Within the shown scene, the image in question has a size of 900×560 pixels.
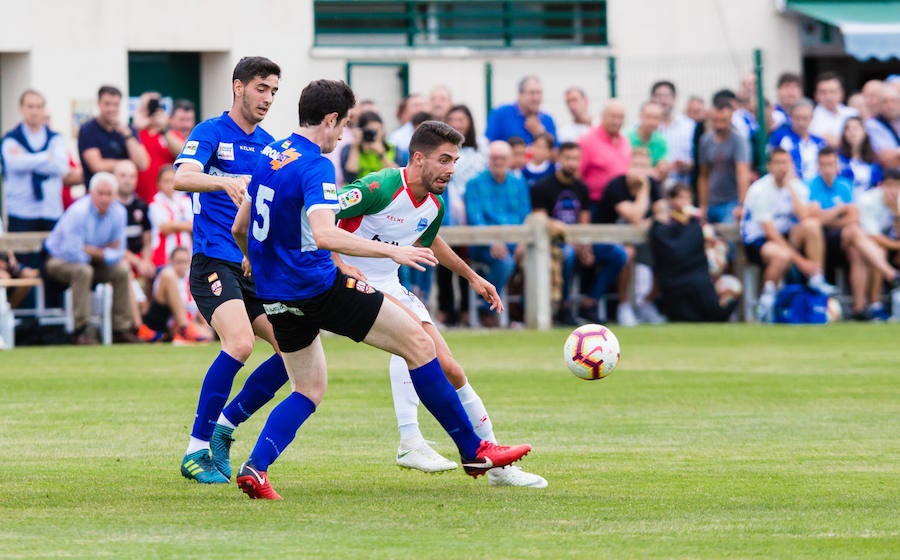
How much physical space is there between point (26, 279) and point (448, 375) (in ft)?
34.2

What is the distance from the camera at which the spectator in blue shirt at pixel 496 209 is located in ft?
65.4

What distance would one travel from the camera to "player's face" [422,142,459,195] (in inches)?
343

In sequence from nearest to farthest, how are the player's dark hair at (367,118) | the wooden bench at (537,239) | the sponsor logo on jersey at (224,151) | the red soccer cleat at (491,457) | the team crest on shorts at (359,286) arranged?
1. the team crest on shorts at (359,286)
2. the red soccer cleat at (491,457)
3. the sponsor logo on jersey at (224,151)
4. the player's dark hair at (367,118)
5. the wooden bench at (537,239)

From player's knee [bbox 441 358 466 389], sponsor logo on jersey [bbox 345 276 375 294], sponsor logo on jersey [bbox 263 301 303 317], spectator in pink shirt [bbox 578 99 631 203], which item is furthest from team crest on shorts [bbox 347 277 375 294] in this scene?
spectator in pink shirt [bbox 578 99 631 203]

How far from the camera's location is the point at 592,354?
975 centimetres

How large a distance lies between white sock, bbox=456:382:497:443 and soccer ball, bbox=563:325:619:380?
0.91 meters

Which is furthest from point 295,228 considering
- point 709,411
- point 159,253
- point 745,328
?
point 745,328

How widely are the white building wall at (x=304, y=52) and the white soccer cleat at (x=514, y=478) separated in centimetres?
1678

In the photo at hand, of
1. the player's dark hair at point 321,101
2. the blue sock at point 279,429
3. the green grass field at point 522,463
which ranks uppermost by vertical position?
the player's dark hair at point 321,101

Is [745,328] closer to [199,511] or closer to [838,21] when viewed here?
[838,21]

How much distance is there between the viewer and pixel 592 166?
20.7 metres

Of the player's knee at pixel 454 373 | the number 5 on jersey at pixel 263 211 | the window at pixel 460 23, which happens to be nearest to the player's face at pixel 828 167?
the window at pixel 460 23

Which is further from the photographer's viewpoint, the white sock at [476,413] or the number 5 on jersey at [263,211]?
the white sock at [476,413]

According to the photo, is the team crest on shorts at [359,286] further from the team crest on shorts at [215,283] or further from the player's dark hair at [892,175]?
the player's dark hair at [892,175]
